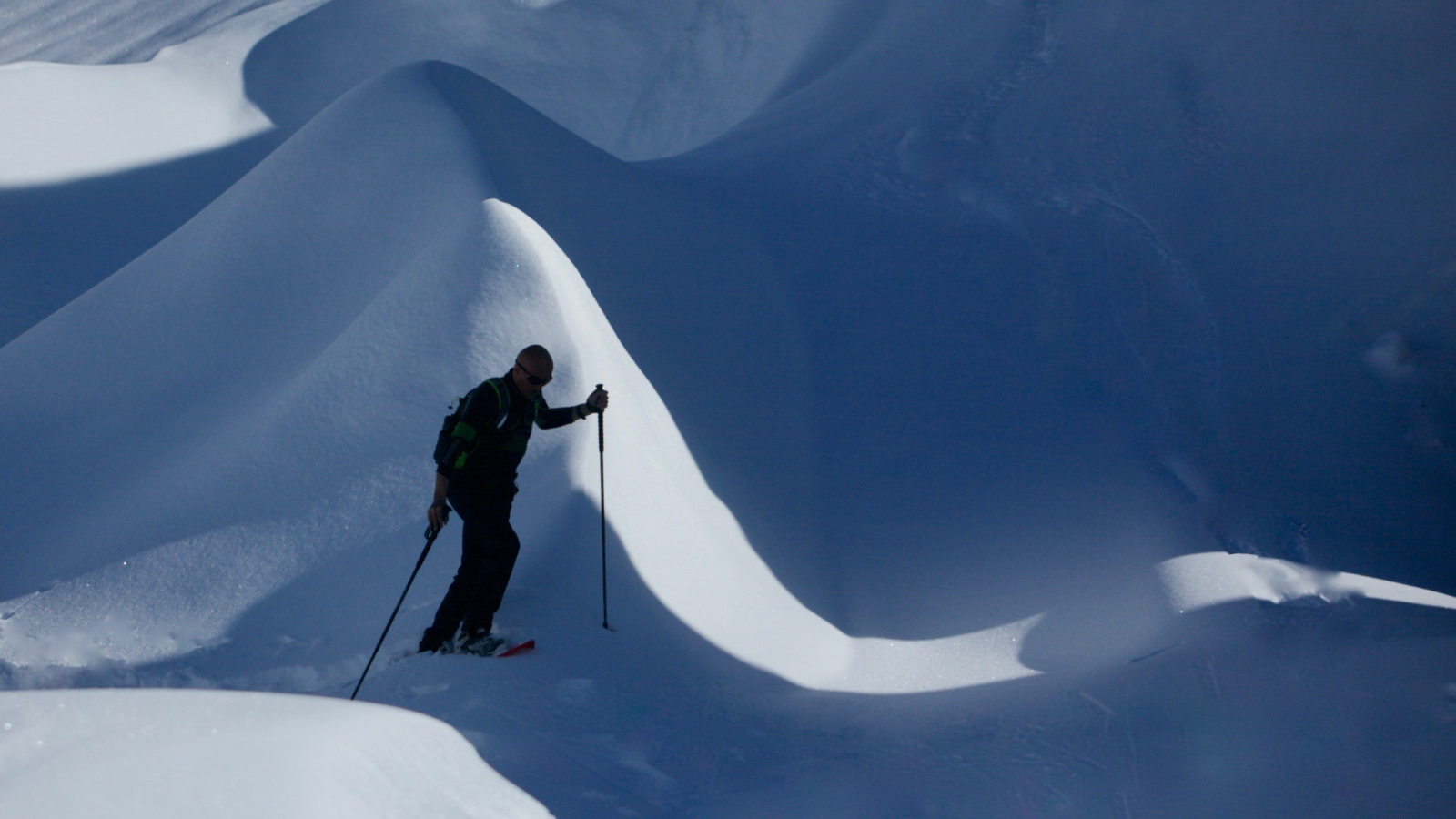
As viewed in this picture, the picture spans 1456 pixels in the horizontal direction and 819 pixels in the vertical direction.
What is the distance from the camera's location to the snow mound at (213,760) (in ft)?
5.57

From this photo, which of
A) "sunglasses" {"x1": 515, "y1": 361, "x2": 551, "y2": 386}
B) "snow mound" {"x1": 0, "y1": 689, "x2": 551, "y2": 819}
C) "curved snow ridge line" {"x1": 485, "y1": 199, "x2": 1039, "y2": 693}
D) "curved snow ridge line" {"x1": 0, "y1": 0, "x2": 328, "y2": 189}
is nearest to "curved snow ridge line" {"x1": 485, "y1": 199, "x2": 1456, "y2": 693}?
"curved snow ridge line" {"x1": 485, "y1": 199, "x2": 1039, "y2": 693}

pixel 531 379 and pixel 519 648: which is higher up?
pixel 531 379

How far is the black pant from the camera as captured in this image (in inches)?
145

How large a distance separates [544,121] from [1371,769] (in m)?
6.62

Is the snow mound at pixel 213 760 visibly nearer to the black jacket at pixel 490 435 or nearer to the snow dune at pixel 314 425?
the black jacket at pixel 490 435

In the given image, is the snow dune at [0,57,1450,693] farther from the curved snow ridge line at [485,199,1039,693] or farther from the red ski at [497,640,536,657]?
the red ski at [497,640,536,657]

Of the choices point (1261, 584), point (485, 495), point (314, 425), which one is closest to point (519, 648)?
point (485, 495)

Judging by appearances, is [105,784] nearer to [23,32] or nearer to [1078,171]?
[1078,171]

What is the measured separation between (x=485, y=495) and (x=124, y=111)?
1023cm

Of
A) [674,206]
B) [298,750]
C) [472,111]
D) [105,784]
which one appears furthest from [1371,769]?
[472,111]

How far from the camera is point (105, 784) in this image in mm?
1711

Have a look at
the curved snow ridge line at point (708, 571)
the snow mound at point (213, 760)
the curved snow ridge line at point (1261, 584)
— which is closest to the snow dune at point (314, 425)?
the curved snow ridge line at point (708, 571)

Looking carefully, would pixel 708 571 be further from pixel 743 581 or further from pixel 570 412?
pixel 570 412

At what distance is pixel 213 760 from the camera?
188cm
